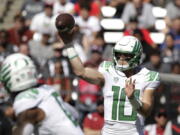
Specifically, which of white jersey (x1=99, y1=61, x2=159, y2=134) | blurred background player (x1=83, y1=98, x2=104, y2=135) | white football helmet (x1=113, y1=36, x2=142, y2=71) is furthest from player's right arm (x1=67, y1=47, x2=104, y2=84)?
blurred background player (x1=83, y1=98, x2=104, y2=135)

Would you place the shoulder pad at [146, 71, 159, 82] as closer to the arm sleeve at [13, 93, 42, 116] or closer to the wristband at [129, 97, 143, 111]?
the wristband at [129, 97, 143, 111]

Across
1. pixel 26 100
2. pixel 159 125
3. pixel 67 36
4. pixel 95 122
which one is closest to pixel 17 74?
pixel 26 100

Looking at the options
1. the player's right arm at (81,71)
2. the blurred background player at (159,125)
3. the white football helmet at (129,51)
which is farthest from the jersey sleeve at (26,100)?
the blurred background player at (159,125)

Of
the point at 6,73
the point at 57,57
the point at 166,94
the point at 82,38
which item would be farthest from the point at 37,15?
the point at 6,73

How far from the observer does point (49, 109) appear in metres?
6.57

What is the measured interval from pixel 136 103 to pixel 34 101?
1.04m

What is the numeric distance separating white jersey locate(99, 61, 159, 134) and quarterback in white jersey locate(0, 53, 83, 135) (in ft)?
1.51

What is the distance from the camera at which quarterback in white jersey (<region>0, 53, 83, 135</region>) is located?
6504 millimetres

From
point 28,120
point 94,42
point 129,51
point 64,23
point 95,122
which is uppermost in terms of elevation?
point 64,23

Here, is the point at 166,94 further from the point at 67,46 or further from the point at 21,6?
the point at 21,6

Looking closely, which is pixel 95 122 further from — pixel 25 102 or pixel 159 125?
pixel 25 102

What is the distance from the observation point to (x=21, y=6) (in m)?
16.6

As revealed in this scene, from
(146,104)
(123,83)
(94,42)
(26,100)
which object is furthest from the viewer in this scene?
(94,42)

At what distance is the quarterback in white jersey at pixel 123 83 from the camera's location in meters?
6.33
